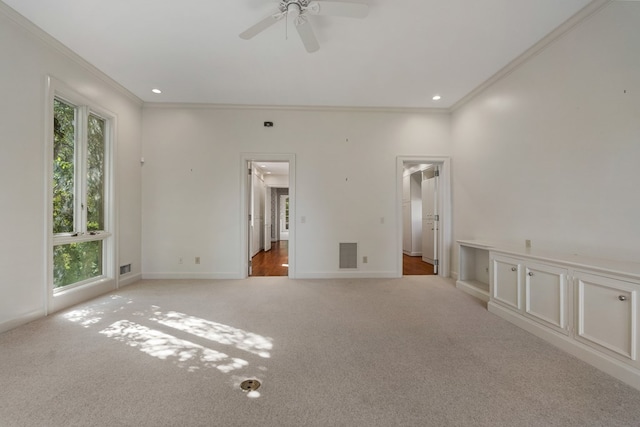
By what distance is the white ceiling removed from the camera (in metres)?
2.39

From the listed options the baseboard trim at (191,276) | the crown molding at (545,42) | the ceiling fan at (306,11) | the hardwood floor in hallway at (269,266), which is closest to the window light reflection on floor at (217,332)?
the baseboard trim at (191,276)

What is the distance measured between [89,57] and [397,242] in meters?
5.06

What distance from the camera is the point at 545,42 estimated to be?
2.73 metres

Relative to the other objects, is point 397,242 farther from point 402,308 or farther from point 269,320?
point 269,320

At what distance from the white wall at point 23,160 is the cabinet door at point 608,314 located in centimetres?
501

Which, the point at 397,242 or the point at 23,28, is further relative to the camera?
the point at 397,242

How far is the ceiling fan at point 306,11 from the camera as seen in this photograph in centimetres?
206

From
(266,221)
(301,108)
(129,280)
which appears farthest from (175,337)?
(266,221)

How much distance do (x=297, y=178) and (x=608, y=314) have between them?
386 centimetres

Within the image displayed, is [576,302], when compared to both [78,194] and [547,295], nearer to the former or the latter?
[547,295]

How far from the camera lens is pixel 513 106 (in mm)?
3232

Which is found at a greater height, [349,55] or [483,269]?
[349,55]

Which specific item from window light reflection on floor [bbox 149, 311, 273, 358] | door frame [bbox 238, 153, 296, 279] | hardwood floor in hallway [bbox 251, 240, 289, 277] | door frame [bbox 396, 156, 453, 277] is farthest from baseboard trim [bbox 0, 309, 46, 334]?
door frame [bbox 396, 156, 453, 277]

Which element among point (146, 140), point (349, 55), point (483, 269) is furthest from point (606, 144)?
point (146, 140)
